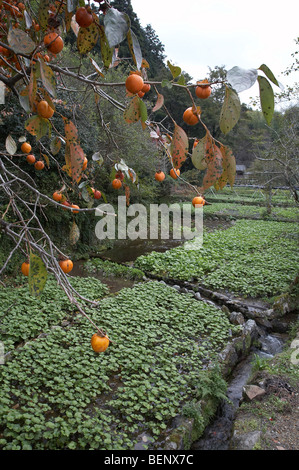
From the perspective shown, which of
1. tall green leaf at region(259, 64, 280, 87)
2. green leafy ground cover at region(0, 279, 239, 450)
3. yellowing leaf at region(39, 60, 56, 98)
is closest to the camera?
tall green leaf at region(259, 64, 280, 87)

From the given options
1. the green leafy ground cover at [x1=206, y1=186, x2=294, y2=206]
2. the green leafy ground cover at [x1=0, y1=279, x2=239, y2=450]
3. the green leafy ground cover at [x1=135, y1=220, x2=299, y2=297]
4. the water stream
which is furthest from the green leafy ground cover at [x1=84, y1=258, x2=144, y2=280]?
the green leafy ground cover at [x1=206, y1=186, x2=294, y2=206]

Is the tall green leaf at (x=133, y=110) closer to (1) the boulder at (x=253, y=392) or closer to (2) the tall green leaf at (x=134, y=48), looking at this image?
(2) the tall green leaf at (x=134, y=48)

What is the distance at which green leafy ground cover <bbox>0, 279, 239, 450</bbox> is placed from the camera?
218 centimetres

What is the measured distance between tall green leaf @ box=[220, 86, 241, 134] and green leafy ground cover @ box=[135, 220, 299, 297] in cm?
469

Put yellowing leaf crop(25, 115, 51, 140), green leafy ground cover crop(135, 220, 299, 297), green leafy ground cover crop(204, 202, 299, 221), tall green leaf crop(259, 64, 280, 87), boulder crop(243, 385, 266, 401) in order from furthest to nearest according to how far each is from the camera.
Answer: green leafy ground cover crop(204, 202, 299, 221)
green leafy ground cover crop(135, 220, 299, 297)
boulder crop(243, 385, 266, 401)
yellowing leaf crop(25, 115, 51, 140)
tall green leaf crop(259, 64, 280, 87)

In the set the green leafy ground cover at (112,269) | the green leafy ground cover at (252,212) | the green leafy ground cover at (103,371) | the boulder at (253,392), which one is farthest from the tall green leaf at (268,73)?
the green leafy ground cover at (252,212)

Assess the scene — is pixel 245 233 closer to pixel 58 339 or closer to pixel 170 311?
pixel 170 311

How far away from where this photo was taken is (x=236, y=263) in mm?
6398

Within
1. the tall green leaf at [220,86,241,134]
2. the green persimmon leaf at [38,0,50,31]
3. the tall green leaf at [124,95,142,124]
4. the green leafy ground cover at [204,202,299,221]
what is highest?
the green persimmon leaf at [38,0,50,31]

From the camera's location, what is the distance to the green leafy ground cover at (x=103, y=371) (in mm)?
2176

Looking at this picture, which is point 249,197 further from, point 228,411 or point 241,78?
point 241,78

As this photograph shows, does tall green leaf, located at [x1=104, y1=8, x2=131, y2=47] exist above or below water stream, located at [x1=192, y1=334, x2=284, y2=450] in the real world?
above

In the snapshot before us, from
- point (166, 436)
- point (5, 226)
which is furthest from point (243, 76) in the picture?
point (166, 436)

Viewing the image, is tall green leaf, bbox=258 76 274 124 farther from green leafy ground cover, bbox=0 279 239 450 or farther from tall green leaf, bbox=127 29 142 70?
green leafy ground cover, bbox=0 279 239 450
